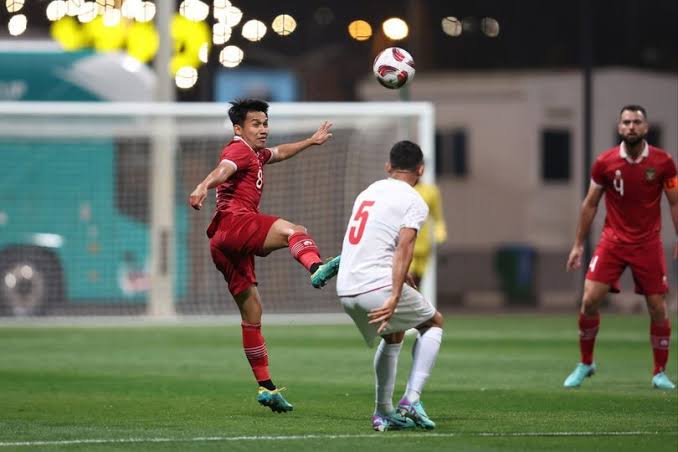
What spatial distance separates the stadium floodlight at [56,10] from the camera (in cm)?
3288

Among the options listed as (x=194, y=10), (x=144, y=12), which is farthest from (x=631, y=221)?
(x=194, y=10)

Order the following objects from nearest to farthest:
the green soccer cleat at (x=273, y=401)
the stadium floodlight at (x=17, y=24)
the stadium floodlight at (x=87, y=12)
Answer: the green soccer cleat at (x=273, y=401), the stadium floodlight at (x=17, y=24), the stadium floodlight at (x=87, y=12)

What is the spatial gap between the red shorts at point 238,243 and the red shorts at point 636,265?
342 cm

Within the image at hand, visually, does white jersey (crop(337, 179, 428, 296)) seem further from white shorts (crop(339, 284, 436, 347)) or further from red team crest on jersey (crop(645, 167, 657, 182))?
red team crest on jersey (crop(645, 167, 657, 182))

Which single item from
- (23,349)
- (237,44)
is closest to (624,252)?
(23,349)

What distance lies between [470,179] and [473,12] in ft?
29.5

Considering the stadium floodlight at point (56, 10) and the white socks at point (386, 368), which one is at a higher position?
the stadium floodlight at point (56, 10)

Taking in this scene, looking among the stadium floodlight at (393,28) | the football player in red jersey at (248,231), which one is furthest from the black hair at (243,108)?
the stadium floodlight at (393,28)

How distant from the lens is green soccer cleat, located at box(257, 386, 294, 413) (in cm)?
1049

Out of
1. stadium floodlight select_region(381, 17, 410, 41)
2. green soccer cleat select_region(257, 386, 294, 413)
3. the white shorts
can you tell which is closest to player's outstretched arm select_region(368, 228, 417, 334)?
the white shorts

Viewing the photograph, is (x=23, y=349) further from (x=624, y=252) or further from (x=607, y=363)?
(x=624, y=252)

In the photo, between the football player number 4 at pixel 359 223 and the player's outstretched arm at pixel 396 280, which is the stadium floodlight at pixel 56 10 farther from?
the player's outstretched arm at pixel 396 280

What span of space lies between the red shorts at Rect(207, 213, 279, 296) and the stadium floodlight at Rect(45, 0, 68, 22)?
2306 centimetres

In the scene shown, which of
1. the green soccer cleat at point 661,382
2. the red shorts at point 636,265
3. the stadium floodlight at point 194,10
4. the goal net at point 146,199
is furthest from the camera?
the stadium floodlight at point 194,10
